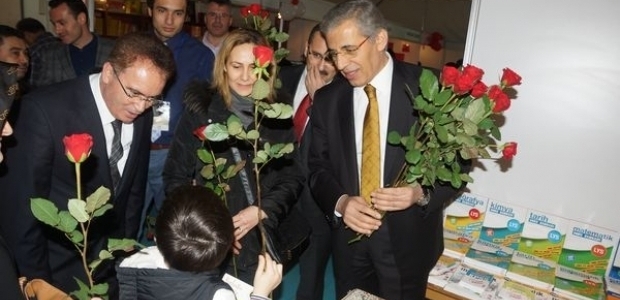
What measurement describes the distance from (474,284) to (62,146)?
6.15 ft

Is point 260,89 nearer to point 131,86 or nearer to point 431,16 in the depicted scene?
point 131,86

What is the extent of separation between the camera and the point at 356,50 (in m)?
1.63

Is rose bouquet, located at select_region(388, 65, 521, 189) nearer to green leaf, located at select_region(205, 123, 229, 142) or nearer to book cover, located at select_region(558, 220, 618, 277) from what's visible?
green leaf, located at select_region(205, 123, 229, 142)

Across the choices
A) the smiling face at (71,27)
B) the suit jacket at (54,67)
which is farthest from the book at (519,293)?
the smiling face at (71,27)

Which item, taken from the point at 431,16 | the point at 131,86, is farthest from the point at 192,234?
the point at 431,16

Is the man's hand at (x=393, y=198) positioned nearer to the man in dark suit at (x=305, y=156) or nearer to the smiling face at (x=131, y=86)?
the man in dark suit at (x=305, y=156)

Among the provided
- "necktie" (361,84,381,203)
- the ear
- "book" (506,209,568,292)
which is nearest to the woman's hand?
"necktie" (361,84,381,203)

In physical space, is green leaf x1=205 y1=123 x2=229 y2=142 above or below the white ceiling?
below

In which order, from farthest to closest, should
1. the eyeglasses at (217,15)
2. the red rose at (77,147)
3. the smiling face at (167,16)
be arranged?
the eyeglasses at (217,15) → the smiling face at (167,16) → the red rose at (77,147)

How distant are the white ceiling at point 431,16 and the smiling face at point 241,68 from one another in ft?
29.4

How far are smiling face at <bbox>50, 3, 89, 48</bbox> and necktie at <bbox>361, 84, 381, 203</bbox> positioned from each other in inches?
94.7

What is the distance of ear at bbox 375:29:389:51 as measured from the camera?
167 cm

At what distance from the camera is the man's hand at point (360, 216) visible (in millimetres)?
1612

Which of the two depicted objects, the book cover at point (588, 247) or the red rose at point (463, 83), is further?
the book cover at point (588, 247)
